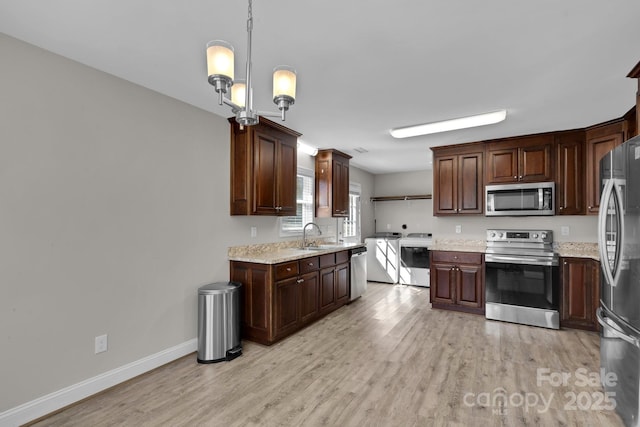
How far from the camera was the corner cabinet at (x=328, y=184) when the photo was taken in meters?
4.97

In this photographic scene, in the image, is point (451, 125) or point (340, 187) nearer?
point (451, 125)

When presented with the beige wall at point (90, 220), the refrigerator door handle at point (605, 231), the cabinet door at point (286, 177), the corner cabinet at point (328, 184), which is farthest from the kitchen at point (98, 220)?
the corner cabinet at point (328, 184)

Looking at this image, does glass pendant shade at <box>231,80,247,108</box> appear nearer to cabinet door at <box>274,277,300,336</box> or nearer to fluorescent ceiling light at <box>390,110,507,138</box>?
cabinet door at <box>274,277,300,336</box>

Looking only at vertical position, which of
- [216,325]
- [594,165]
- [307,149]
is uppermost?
[307,149]

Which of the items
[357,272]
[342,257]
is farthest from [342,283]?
[357,272]

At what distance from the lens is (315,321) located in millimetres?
3926

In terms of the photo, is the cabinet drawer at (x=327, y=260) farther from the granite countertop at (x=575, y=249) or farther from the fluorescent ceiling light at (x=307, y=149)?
the granite countertop at (x=575, y=249)

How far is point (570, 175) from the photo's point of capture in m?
3.93

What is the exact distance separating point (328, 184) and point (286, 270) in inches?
80.0

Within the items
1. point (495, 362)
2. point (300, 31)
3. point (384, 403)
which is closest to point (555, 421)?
point (495, 362)

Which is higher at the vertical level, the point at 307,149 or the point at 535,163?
the point at 307,149

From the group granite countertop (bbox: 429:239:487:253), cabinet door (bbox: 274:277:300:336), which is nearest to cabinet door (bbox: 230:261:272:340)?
cabinet door (bbox: 274:277:300:336)

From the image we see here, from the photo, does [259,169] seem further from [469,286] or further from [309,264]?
[469,286]

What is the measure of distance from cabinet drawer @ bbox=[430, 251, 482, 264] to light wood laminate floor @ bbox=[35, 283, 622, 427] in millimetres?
934
